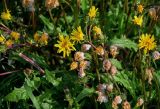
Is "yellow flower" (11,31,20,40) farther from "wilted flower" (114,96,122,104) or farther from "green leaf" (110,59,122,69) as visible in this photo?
"wilted flower" (114,96,122,104)

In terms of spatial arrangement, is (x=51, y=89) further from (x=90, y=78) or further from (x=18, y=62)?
(x=18, y=62)

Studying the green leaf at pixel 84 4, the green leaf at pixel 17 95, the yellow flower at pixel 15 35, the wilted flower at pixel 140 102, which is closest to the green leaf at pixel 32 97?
the green leaf at pixel 17 95

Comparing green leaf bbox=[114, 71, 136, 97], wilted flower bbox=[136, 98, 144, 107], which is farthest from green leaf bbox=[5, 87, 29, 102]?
wilted flower bbox=[136, 98, 144, 107]

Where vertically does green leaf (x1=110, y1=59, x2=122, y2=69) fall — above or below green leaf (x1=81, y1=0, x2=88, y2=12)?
below

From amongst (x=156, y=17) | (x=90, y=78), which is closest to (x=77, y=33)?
(x=90, y=78)

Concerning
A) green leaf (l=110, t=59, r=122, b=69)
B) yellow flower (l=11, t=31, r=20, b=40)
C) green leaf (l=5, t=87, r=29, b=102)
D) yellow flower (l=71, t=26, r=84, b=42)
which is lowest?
green leaf (l=5, t=87, r=29, b=102)

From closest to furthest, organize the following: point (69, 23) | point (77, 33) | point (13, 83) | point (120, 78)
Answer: point (77, 33) → point (120, 78) → point (13, 83) → point (69, 23)

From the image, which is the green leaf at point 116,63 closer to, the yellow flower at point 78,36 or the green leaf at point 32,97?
the yellow flower at point 78,36

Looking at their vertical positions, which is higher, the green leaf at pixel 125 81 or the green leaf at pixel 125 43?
the green leaf at pixel 125 43
